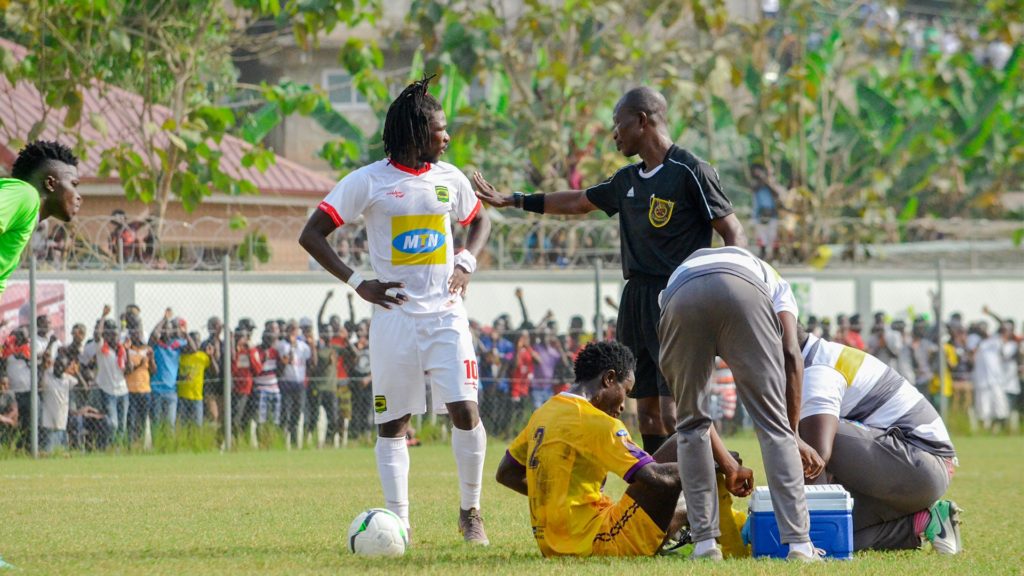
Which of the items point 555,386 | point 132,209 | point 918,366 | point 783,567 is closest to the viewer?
point 783,567

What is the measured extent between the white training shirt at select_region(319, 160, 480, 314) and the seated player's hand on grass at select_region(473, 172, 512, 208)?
520mm

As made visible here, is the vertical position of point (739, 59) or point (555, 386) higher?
point (739, 59)

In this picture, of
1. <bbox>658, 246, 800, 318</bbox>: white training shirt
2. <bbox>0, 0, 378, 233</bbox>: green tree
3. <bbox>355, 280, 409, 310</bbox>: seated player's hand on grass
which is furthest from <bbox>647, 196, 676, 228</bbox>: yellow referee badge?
<bbox>0, 0, 378, 233</bbox>: green tree

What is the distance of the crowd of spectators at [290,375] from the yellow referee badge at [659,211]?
1113cm

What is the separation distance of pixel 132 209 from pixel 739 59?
38.1ft

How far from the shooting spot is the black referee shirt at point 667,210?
727 cm

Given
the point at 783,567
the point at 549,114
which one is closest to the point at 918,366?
the point at 549,114

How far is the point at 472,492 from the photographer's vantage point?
754 cm

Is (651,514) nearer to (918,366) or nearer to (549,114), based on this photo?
(918,366)

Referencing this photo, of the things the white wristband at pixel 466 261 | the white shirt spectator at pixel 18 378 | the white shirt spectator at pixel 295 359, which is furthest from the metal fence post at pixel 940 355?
the white wristband at pixel 466 261

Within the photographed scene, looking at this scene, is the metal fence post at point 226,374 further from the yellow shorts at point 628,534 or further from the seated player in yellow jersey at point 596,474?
the yellow shorts at point 628,534

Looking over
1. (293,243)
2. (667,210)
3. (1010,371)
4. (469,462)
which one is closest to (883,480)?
(667,210)

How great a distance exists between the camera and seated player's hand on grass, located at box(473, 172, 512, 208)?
8062 mm

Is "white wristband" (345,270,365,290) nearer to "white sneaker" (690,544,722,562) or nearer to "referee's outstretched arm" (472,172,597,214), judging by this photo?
"referee's outstretched arm" (472,172,597,214)
